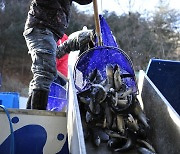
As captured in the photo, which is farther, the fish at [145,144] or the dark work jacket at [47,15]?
the dark work jacket at [47,15]

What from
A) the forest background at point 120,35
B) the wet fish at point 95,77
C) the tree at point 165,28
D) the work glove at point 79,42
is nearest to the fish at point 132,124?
the wet fish at point 95,77

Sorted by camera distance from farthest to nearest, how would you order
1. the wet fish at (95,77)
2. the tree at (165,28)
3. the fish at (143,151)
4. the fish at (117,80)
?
the tree at (165,28) → the wet fish at (95,77) → the fish at (117,80) → the fish at (143,151)

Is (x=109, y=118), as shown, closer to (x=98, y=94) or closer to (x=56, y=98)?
(x=98, y=94)

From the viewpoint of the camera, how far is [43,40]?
181 centimetres

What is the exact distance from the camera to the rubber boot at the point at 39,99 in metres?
1.72

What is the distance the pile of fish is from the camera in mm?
1477

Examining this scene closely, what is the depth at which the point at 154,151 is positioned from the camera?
1.42 metres

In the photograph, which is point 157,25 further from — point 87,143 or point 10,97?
point 87,143

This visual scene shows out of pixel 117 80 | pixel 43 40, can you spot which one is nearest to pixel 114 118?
pixel 117 80

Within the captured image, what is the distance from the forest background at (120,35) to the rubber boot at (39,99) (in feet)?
38.4

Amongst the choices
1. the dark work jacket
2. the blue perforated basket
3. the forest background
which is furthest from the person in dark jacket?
the forest background

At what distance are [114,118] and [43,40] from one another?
23.3 inches

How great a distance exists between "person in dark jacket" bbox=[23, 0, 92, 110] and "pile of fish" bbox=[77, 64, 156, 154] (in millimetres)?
206

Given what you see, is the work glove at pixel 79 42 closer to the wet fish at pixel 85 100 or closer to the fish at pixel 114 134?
the wet fish at pixel 85 100
